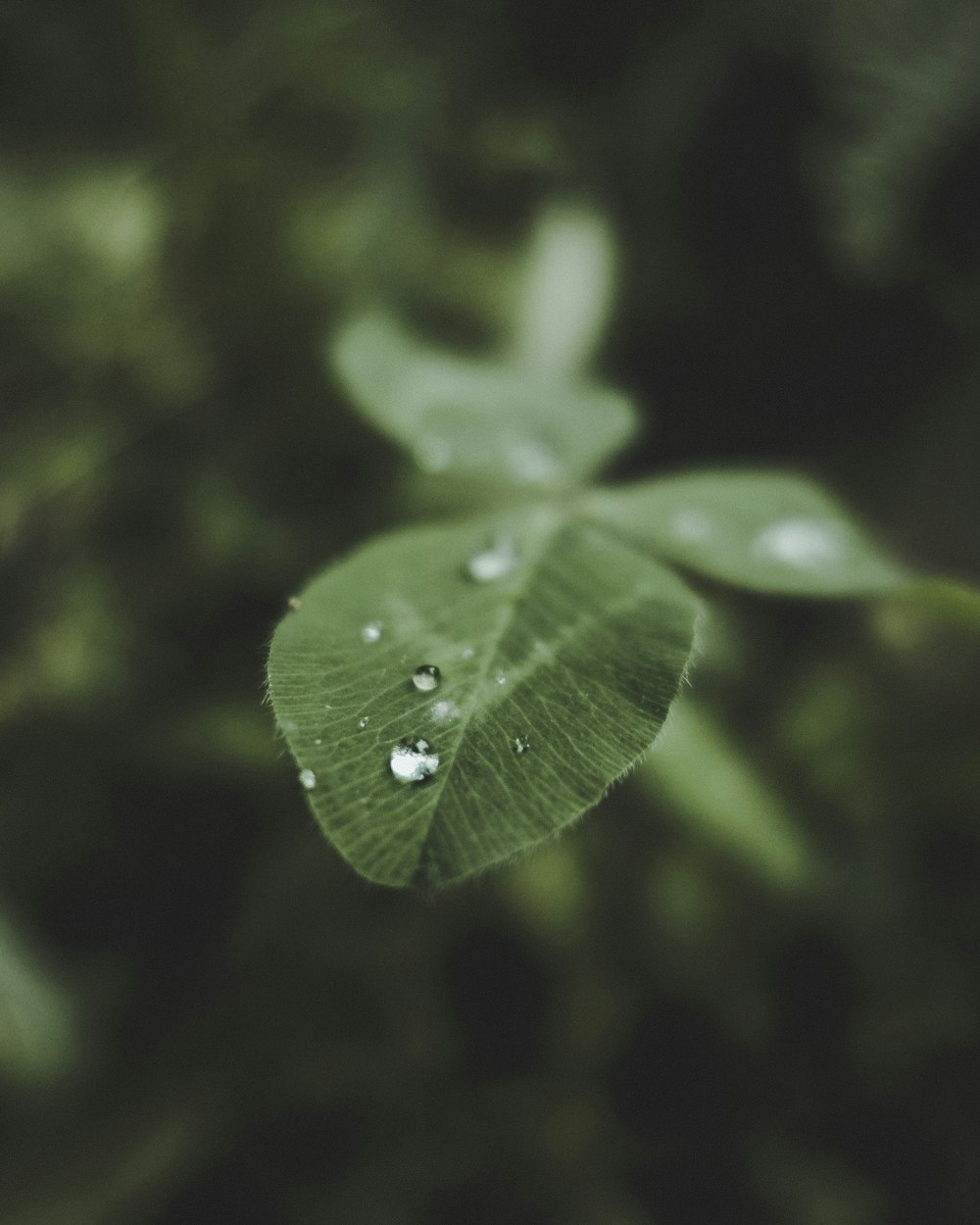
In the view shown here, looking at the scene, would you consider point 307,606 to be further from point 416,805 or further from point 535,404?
point 535,404

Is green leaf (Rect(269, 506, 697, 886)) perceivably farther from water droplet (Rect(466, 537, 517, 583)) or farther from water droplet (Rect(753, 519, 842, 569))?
water droplet (Rect(753, 519, 842, 569))

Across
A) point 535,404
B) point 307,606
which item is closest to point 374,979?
point 307,606

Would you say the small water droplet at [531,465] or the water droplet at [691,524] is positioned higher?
the small water droplet at [531,465]

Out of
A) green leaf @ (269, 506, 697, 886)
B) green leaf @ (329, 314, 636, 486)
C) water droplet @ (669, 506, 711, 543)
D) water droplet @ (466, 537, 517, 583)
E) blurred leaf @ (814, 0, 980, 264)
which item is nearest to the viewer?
Result: green leaf @ (269, 506, 697, 886)

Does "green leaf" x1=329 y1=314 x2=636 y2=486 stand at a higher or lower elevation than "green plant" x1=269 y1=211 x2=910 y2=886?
higher

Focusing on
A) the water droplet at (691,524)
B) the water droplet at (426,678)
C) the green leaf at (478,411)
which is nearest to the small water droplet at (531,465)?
the green leaf at (478,411)

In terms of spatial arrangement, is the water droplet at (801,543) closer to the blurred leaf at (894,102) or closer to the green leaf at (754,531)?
the green leaf at (754,531)

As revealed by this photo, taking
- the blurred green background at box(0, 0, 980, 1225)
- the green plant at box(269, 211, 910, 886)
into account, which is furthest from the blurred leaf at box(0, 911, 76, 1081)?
the green plant at box(269, 211, 910, 886)
